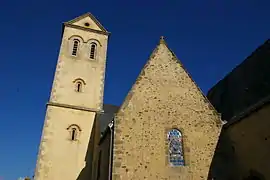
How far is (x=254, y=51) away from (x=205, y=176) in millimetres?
8022

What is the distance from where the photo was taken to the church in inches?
434

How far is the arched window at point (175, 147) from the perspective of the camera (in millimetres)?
11297

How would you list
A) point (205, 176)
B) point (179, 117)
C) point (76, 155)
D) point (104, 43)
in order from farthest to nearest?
point (104, 43) < point (76, 155) < point (179, 117) < point (205, 176)

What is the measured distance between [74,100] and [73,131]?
91.1 inches

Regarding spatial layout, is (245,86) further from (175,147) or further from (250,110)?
(175,147)

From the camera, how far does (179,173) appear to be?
11.0 meters

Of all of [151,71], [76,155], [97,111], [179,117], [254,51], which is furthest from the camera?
[97,111]

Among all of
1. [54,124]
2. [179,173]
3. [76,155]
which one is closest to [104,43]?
[54,124]

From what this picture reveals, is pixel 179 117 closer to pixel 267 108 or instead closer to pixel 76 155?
pixel 267 108

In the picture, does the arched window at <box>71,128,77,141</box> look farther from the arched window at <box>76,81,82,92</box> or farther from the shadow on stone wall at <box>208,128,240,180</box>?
the shadow on stone wall at <box>208,128,240,180</box>

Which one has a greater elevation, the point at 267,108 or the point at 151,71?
the point at 151,71

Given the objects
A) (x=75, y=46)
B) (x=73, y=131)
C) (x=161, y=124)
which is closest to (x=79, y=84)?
(x=75, y=46)

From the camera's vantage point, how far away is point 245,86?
14500 mm

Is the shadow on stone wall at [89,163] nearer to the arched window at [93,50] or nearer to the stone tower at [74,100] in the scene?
the stone tower at [74,100]
